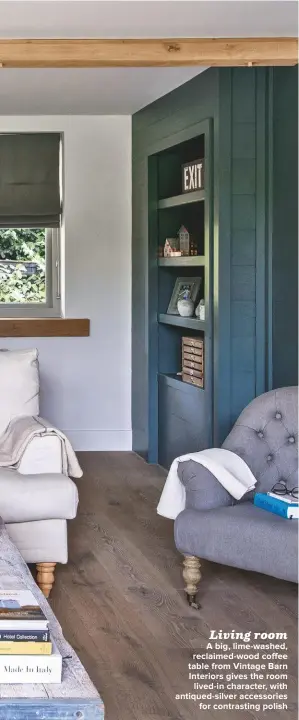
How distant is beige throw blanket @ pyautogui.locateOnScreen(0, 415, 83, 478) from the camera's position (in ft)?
14.4

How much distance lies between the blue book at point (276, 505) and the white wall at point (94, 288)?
3501mm

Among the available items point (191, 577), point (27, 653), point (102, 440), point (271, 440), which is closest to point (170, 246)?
point (102, 440)

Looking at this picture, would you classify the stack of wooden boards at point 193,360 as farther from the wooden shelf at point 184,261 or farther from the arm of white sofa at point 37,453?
the arm of white sofa at point 37,453

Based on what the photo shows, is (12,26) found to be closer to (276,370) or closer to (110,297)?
(276,370)

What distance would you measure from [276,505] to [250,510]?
0.11 meters

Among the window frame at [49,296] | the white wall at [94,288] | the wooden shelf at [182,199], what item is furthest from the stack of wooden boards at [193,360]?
the window frame at [49,296]

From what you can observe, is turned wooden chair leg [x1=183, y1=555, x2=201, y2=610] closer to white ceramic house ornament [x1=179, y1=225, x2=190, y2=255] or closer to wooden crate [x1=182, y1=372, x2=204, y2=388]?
wooden crate [x1=182, y1=372, x2=204, y2=388]

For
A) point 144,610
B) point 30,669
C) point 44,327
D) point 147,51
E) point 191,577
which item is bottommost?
point 144,610

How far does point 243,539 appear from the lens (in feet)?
12.6

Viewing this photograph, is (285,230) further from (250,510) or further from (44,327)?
(44,327)

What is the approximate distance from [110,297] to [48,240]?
2.14 feet

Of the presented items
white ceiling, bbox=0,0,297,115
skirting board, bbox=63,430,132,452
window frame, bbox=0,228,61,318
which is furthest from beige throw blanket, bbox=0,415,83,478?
window frame, bbox=0,228,61,318

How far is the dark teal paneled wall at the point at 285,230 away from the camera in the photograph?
17.3 ft

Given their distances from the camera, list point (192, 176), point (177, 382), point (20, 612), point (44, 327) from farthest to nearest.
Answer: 1. point (44, 327)
2. point (177, 382)
3. point (192, 176)
4. point (20, 612)
